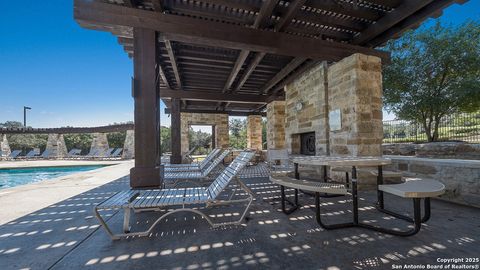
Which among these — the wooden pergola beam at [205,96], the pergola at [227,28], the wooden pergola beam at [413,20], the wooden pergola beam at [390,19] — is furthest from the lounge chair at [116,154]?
the wooden pergola beam at [413,20]

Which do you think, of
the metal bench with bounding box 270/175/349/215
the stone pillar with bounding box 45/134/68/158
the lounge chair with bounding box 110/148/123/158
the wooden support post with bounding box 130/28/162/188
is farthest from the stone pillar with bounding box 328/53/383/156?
the stone pillar with bounding box 45/134/68/158

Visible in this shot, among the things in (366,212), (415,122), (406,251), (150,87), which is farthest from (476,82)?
(150,87)

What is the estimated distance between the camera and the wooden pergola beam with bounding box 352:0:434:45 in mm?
3079

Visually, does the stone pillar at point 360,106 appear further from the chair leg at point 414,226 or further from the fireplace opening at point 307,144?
the chair leg at point 414,226

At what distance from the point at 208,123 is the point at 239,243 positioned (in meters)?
10.1

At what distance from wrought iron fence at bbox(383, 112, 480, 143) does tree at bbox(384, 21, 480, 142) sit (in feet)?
0.74

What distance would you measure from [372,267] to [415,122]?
916 centimetres

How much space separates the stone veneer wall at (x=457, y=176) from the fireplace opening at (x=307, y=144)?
99.1 inches

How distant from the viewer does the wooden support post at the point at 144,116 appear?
2957 millimetres

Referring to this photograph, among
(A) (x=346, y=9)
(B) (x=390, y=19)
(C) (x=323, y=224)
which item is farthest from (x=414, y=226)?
(B) (x=390, y=19)

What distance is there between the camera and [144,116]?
300cm

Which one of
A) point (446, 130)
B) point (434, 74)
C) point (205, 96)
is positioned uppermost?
point (434, 74)

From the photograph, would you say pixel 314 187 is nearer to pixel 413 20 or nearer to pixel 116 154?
pixel 413 20

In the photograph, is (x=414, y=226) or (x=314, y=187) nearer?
(x=414, y=226)
